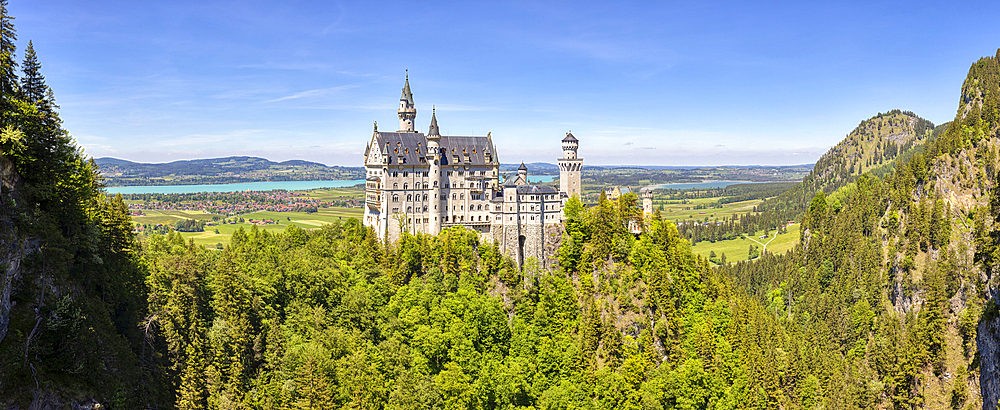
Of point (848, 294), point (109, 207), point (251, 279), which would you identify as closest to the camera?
point (109, 207)

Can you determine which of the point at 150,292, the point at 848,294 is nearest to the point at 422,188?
→ the point at 150,292

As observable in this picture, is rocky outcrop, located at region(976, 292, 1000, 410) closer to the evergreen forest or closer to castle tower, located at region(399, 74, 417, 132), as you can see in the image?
the evergreen forest

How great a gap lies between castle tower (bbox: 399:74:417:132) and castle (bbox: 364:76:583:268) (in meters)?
2.48

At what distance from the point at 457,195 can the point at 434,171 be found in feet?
19.6

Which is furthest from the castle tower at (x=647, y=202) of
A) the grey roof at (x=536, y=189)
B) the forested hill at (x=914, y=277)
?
the forested hill at (x=914, y=277)

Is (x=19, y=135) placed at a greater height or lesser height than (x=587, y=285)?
greater

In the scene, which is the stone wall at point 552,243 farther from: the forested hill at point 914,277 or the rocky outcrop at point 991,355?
the rocky outcrop at point 991,355

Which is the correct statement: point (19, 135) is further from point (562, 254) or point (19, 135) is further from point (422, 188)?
point (562, 254)

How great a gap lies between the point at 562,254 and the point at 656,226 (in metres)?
16.9

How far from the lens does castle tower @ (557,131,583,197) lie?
323 ft

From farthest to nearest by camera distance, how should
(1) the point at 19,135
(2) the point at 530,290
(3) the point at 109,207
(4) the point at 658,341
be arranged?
(2) the point at 530,290, (4) the point at 658,341, (3) the point at 109,207, (1) the point at 19,135

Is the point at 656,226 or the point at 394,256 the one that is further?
the point at 656,226

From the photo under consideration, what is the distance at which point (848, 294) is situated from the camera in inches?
4931

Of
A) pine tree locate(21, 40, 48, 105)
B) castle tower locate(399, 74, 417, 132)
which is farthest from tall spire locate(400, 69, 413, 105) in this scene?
pine tree locate(21, 40, 48, 105)
